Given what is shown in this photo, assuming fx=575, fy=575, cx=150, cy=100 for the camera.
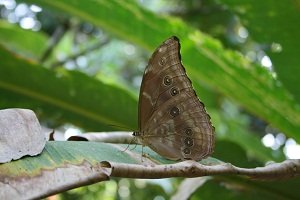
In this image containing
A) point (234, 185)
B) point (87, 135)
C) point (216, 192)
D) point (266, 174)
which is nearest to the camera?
point (266, 174)

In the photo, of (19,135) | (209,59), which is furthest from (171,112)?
(19,135)

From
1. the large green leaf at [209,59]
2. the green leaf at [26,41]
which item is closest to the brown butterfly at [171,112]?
the large green leaf at [209,59]

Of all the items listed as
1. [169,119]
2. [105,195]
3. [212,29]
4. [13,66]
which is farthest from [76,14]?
[105,195]

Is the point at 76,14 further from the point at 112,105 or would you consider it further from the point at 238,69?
the point at 238,69

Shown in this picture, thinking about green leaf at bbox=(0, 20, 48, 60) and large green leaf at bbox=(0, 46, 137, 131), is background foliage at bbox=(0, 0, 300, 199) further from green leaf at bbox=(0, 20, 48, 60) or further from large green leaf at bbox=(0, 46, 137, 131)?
green leaf at bbox=(0, 20, 48, 60)

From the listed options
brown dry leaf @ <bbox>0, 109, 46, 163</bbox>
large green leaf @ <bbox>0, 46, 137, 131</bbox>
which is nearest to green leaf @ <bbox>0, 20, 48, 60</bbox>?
large green leaf @ <bbox>0, 46, 137, 131</bbox>

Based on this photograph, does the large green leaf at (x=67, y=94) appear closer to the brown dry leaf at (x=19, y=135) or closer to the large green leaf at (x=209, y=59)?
the large green leaf at (x=209, y=59)
